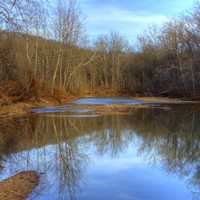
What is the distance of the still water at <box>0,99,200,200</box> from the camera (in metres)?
6.40

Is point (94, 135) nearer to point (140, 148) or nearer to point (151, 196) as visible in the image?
point (140, 148)

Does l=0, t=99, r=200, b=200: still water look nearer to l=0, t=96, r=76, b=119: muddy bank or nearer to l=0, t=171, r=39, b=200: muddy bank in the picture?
l=0, t=171, r=39, b=200: muddy bank

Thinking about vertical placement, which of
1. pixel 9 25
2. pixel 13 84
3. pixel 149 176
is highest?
pixel 9 25

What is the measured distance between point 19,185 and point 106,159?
3.52 meters

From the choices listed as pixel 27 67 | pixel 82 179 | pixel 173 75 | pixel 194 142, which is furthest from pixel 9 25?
pixel 173 75

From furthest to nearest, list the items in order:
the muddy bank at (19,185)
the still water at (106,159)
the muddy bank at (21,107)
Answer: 1. the muddy bank at (21,107)
2. the still water at (106,159)
3. the muddy bank at (19,185)

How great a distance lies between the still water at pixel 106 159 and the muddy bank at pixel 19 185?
0.18 meters

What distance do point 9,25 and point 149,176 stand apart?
8.77 meters

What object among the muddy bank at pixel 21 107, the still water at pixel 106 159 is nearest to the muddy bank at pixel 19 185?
the still water at pixel 106 159

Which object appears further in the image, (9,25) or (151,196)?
(9,25)

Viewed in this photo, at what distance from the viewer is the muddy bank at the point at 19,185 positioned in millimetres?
5747

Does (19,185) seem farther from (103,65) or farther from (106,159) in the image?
(103,65)

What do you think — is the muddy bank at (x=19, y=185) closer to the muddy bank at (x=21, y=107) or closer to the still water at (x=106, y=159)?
the still water at (x=106, y=159)

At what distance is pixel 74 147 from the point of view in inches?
432
